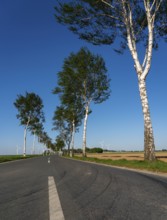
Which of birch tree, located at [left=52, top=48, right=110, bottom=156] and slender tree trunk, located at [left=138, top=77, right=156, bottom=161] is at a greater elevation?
birch tree, located at [left=52, top=48, right=110, bottom=156]

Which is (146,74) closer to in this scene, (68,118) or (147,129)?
(147,129)

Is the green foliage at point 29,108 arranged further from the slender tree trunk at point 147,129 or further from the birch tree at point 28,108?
the slender tree trunk at point 147,129

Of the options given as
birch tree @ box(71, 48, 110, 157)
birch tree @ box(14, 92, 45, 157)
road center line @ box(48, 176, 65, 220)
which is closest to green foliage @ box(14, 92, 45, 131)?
birch tree @ box(14, 92, 45, 157)

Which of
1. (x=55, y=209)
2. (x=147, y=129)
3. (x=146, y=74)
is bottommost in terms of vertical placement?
(x=55, y=209)

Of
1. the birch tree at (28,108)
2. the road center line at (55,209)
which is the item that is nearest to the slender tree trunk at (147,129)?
the road center line at (55,209)

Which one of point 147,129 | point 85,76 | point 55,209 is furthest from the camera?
point 85,76

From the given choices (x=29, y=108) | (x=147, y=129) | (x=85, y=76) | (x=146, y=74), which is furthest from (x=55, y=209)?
(x=29, y=108)

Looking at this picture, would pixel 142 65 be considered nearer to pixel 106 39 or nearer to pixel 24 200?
pixel 106 39

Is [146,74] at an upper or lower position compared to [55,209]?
upper

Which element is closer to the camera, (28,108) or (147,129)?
(147,129)

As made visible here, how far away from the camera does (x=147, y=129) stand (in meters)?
16.4

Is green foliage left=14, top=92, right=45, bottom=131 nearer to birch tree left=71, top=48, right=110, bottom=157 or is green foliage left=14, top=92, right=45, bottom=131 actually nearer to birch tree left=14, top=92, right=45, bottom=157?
birch tree left=14, top=92, right=45, bottom=157

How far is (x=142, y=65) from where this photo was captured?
18109 mm

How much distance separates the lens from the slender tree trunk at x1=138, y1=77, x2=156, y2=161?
52.5 feet
